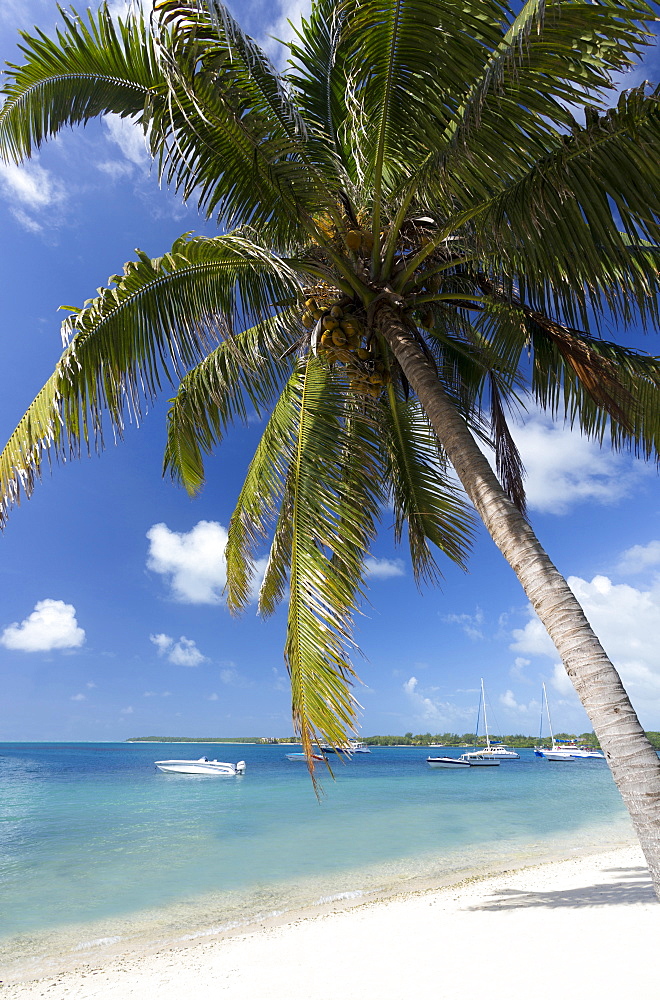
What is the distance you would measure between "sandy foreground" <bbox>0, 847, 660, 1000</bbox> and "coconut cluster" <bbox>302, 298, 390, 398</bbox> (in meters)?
4.93

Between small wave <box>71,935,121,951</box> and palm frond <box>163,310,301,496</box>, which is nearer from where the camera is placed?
palm frond <box>163,310,301,496</box>

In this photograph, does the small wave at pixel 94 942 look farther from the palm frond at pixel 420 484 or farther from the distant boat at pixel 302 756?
the palm frond at pixel 420 484

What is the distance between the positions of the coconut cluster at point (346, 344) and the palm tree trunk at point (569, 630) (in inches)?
31.9

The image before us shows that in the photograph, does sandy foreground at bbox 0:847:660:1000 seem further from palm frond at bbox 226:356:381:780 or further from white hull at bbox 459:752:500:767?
white hull at bbox 459:752:500:767

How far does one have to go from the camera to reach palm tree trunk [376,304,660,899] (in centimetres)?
246

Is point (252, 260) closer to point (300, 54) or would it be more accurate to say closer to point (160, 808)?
point (300, 54)

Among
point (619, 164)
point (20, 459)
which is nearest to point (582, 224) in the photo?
point (619, 164)

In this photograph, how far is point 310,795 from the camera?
29.8 m

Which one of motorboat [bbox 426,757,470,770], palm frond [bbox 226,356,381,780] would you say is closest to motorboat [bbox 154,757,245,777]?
motorboat [bbox 426,757,470,770]

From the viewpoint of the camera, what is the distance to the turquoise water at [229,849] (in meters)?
9.90

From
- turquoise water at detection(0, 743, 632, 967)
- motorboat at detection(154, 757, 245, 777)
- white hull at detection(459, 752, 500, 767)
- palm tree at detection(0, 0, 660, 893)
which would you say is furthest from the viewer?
white hull at detection(459, 752, 500, 767)

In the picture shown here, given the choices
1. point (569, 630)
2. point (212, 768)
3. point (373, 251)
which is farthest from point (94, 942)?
point (212, 768)

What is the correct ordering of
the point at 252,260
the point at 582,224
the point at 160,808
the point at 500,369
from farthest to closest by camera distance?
the point at 160,808 < the point at 500,369 < the point at 252,260 < the point at 582,224

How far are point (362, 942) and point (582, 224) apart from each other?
25.3 feet
